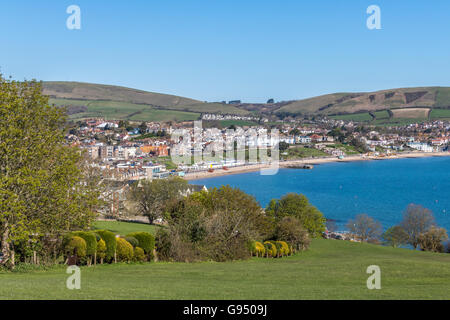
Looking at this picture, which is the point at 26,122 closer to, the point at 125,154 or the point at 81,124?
the point at 125,154

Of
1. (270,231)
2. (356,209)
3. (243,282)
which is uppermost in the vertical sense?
(243,282)

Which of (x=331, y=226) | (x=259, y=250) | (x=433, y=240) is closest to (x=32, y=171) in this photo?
(x=259, y=250)

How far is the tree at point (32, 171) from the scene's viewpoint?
11508 mm

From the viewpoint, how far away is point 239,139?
135 meters

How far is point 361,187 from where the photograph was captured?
8194 cm

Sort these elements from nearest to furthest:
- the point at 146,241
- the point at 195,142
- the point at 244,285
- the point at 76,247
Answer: the point at 244,285
the point at 76,247
the point at 146,241
the point at 195,142

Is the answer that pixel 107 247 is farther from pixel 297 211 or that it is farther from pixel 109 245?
pixel 297 211

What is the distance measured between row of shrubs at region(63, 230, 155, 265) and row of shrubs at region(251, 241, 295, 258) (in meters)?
5.90

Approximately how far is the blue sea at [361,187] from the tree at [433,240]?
1469 centimetres

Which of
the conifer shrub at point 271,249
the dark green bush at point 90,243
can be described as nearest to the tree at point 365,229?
the conifer shrub at point 271,249

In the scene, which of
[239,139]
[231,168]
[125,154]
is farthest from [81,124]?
[231,168]

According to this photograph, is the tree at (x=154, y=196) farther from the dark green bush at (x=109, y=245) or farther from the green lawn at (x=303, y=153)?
the green lawn at (x=303, y=153)

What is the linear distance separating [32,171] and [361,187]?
7624cm

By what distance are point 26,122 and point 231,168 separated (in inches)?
3745
